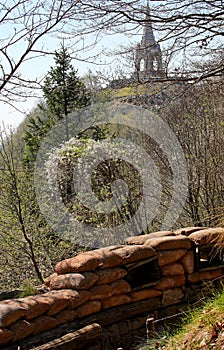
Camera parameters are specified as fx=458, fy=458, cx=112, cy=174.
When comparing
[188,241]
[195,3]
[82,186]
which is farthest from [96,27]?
[82,186]

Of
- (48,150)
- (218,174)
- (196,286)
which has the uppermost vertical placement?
(48,150)

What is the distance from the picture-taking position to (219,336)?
229 cm

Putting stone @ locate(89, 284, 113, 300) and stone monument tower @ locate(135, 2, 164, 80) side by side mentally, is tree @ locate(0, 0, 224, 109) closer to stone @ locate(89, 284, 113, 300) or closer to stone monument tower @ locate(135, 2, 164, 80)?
stone monument tower @ locate(135, 2, 164, 80)

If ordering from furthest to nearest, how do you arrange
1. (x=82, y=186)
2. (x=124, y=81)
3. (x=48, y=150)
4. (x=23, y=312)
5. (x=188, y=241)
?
(x=48, y=150) → (x=82, y=186) → (x=124, y=81) → (x=188, y=241) → (x=23, y=312)

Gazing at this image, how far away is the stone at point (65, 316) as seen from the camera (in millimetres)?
3067

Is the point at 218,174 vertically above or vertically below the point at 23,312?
above

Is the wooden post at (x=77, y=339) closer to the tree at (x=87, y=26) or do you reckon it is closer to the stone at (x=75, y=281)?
the stone at (x=75, y=281)

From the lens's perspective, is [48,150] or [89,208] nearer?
[89,208]

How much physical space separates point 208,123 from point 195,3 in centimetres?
338

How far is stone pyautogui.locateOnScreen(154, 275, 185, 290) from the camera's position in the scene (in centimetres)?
379

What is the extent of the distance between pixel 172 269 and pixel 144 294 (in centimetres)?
35

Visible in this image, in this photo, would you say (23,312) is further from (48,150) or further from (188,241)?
(48,150)

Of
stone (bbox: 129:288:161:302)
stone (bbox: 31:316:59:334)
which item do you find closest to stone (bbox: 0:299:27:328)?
stone (bbox: 31:316:59:334)

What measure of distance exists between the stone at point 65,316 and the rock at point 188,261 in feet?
3.82
